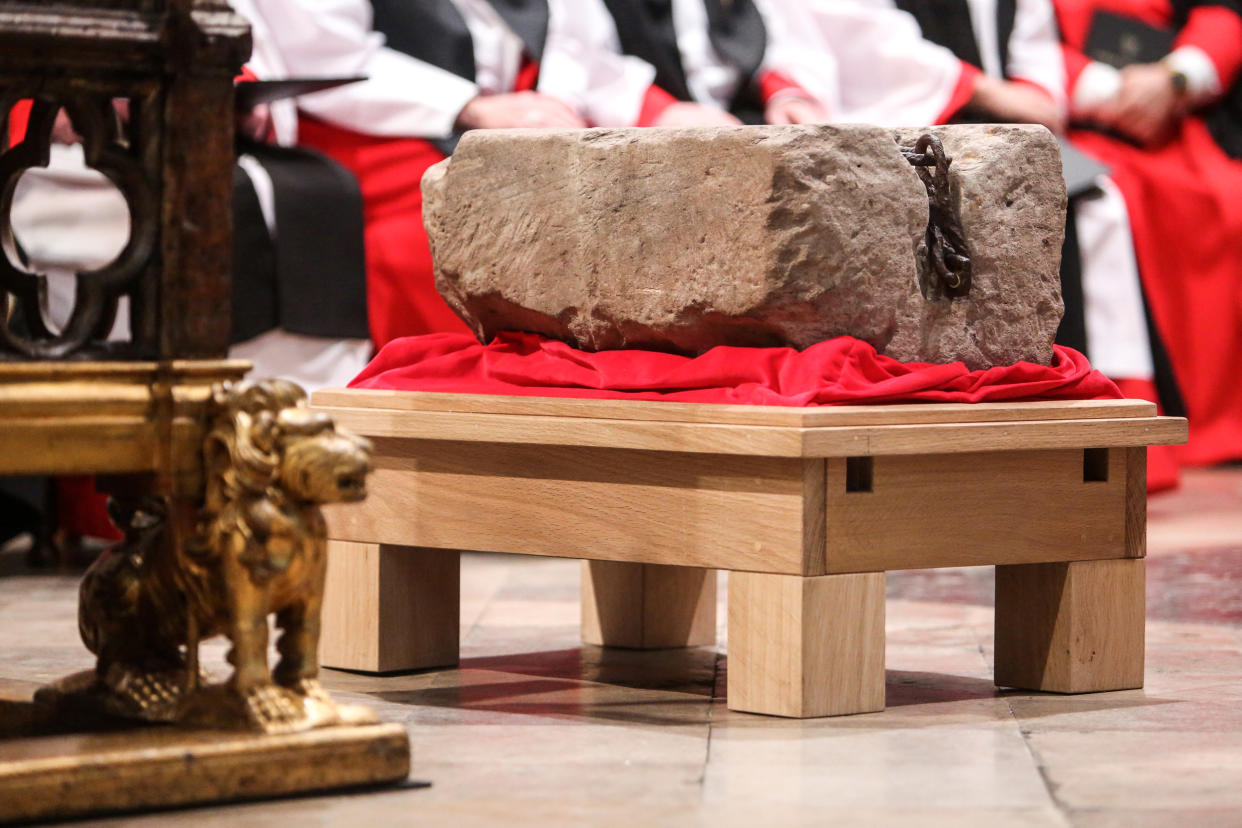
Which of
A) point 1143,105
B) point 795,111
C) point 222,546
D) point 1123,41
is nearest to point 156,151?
point 222,546

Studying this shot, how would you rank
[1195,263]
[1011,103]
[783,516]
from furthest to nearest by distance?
[1195,263] → [1011,103] → [783,516]

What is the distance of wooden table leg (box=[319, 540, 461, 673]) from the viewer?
10.1 ft

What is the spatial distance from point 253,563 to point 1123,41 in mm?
5179

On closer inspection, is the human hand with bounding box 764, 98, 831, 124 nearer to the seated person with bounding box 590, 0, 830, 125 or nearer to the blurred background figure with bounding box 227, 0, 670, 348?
the seated person with bounding box 590, 0, 830, 125

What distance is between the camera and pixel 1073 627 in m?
2.94

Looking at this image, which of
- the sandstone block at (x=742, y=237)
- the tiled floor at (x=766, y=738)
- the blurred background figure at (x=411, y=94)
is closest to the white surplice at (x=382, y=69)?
the blurred background figure at (x=411, y=94)

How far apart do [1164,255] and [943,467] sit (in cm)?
366

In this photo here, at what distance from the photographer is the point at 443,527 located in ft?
9.85

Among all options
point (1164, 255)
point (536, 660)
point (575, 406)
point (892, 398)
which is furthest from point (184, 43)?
point (1164, 255)

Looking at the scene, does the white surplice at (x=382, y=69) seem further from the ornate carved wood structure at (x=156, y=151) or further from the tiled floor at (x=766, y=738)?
the ornate carved wood structure at (x=156, y=151)

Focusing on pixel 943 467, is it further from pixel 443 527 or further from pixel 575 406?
pixel 443 527

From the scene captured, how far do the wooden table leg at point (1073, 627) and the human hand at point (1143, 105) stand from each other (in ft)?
12.2

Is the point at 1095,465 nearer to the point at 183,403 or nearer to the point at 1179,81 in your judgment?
the point at 183,403

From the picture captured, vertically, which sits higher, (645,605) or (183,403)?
(183,403)
